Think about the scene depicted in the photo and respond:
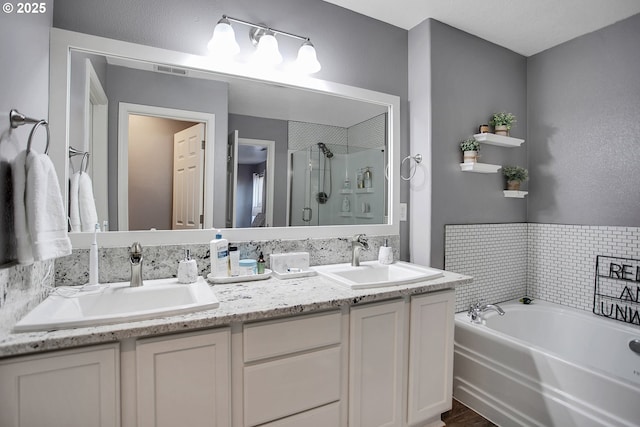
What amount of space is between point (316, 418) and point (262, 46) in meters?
1.85

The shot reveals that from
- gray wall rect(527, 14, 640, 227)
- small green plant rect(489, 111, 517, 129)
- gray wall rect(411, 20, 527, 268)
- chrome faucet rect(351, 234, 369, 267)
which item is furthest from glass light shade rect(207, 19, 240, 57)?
gray wall rect(527, 14, 640, 227)

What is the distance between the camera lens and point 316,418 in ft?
4.44

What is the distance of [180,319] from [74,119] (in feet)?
3.55

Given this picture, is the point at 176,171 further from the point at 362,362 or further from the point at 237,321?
the point at 362,362

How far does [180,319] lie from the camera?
108cm

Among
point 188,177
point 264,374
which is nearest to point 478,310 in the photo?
point 264,374

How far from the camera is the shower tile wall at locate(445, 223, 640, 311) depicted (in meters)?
2.32

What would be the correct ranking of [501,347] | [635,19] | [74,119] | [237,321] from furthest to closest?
1. [635,19]
2. [501,347]
3. [74,119]
4. [237,321]

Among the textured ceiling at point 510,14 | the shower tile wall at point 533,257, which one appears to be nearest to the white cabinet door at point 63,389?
the shower tile wall at point 533,257

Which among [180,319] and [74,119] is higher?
[74,119]

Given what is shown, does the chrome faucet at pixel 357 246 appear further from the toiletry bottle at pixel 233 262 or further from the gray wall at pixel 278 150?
the toiletry bottle at pixel 233 262

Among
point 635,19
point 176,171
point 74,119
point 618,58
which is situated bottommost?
point 176,171

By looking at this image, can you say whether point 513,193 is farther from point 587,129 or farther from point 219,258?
point 219,258

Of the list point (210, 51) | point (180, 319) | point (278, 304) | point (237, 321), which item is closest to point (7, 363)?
point (180, 319)
